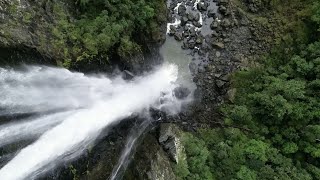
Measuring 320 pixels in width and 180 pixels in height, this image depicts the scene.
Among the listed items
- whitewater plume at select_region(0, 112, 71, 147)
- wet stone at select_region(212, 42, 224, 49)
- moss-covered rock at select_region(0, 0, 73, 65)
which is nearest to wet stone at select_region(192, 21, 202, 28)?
wet stone at select_region(212, 42, 224, 49)

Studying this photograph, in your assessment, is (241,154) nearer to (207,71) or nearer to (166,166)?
(166,166)

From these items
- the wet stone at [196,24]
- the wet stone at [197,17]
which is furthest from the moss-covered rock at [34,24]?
the wet stone at [197,17]

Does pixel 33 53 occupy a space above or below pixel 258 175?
above

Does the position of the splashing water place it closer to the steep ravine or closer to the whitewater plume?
the whitewater plume

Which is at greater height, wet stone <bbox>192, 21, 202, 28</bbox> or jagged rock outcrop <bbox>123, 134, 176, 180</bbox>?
wet stone <bbox>192, 21, 202, 28</bbox>

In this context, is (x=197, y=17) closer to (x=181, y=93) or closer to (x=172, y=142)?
(x=181, y=93)

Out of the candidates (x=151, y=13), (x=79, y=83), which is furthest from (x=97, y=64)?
(x=151, y=13)
